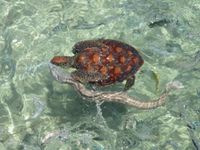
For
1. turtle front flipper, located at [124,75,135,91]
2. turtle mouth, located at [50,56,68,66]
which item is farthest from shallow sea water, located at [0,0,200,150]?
turtle mouth, located at [50,56,68,66]

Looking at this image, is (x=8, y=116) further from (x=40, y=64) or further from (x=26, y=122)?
(x=40, y=64)

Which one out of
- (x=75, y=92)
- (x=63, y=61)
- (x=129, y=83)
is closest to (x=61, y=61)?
A: (x=63, y=61)

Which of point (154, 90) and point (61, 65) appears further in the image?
point (154, 90)

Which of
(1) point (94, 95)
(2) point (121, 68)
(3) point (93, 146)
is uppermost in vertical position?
(2) point (121, 68)

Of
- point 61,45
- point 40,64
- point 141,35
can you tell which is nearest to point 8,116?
point 40,64

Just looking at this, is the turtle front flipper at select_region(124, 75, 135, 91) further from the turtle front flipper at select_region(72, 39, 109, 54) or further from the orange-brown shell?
the turtle front flipper at select_region(72, 39, 109, 54)
